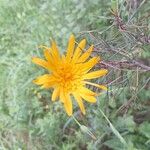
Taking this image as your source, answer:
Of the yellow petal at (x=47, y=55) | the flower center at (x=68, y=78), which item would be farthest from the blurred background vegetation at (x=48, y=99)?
the yellow petal at (x=47, y=55)

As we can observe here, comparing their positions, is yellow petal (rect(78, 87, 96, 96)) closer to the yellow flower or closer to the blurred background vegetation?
the yellow flower

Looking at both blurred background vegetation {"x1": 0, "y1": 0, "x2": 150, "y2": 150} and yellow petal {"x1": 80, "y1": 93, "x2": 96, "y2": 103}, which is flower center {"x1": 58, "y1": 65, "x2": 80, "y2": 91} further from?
blurred background vegetation {"x1": 0, "y1": 0, "x2": 150, "y2": 150}

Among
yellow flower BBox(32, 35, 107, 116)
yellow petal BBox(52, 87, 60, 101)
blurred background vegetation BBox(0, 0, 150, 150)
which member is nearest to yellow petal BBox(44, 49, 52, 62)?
yellow flower BBox(32, 35, 107, 116)

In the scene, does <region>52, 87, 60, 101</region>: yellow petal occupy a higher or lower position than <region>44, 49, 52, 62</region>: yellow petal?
lower

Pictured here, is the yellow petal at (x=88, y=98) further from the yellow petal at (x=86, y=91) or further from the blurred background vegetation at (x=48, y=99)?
the blurred background vegetation at (x=48, y=99)

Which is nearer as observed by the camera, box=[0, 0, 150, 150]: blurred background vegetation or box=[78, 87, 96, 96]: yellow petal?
box=[78, 87, 96, 96]: yellow petal

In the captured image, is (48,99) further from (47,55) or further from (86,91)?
(47,55)

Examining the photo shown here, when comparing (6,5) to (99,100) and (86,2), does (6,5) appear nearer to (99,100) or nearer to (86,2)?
(86,2)

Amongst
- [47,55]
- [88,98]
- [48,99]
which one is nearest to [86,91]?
[88,98]

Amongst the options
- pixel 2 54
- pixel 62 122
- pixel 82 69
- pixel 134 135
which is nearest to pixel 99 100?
pixel 134 135
